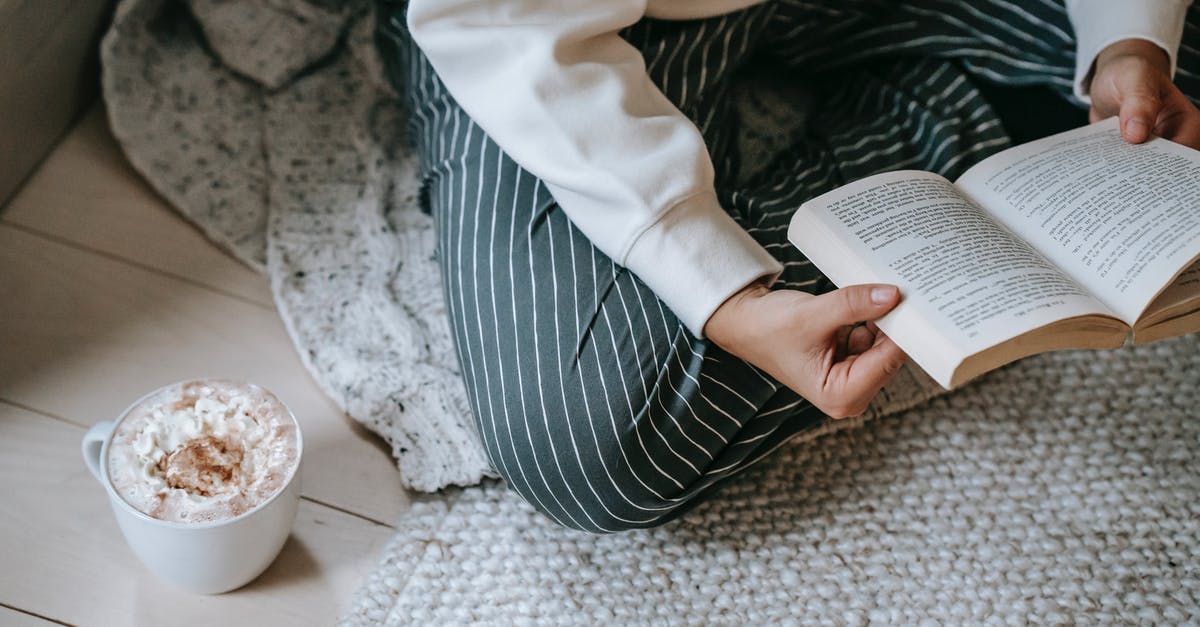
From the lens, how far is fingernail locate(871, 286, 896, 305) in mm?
575

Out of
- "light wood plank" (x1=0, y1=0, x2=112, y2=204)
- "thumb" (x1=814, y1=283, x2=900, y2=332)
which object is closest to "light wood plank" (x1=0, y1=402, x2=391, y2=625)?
"light wood plank" (x1=0, y1=0, x2=112, y2=204)

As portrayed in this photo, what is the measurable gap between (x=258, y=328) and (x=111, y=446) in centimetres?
27

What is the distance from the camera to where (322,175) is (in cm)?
104

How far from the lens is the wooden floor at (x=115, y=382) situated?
75cm

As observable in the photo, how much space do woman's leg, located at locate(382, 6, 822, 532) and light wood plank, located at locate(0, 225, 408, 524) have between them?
0.15 meters

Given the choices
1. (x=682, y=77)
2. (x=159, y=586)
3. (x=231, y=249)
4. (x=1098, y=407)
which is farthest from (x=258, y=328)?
(x=1098, y=407)

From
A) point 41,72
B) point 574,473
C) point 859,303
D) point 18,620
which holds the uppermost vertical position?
point 859,303

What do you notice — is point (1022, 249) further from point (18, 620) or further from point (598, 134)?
point (18, 620)

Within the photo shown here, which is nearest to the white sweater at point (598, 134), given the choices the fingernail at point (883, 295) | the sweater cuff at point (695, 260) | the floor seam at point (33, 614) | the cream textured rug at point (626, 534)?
the sweater cuff at point (695, 260)

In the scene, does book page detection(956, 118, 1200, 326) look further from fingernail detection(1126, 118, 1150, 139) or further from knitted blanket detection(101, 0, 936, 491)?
knitted blanket detection(101, 0, 936, 491)

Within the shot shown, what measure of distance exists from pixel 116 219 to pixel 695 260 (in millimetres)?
619

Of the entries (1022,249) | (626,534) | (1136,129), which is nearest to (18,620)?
(626,534)

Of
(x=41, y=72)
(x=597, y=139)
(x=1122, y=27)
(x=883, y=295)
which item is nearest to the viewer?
(x=883, y=295)

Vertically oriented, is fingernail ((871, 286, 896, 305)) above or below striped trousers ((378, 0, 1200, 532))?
above
